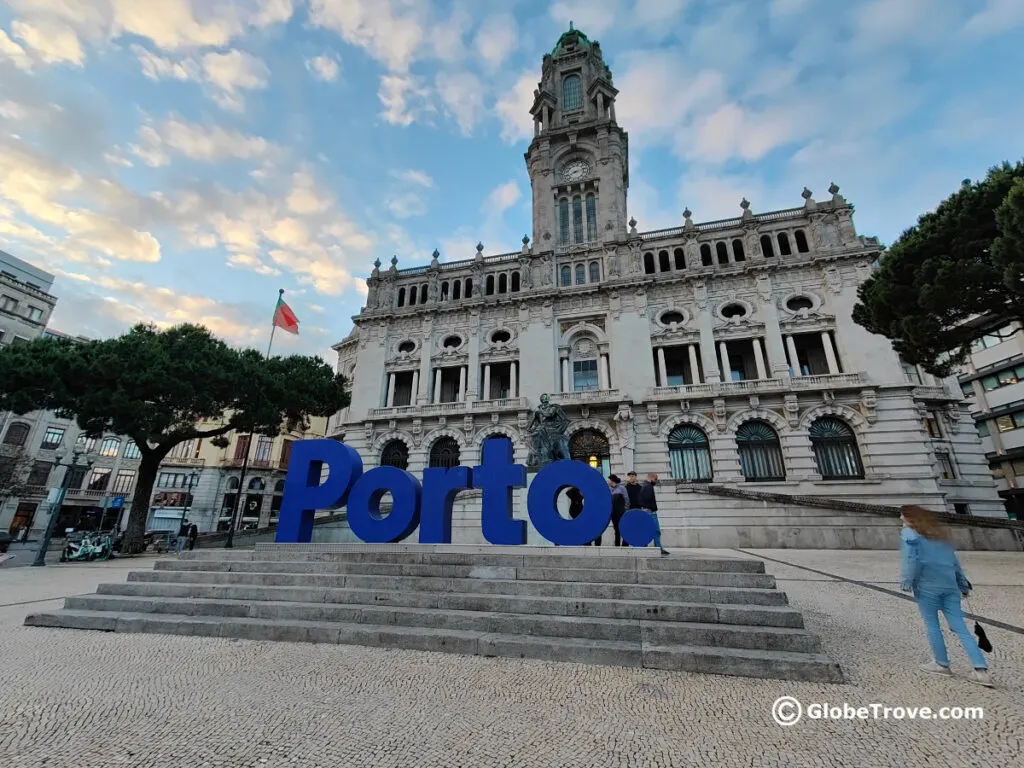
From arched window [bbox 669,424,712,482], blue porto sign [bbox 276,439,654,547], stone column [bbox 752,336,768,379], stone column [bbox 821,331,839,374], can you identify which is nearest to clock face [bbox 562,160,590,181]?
Result: stone column [bbox 752,336,768,379]

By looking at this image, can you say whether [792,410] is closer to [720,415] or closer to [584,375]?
[720,415]

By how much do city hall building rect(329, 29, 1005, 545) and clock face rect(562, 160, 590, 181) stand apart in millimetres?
147

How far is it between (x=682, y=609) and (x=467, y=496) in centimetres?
1645

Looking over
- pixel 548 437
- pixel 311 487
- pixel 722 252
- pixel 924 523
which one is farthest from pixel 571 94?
pixel 924 523

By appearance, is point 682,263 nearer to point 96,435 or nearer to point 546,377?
point 546,377

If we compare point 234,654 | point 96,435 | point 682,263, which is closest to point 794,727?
point 234,654

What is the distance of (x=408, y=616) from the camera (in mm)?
6207

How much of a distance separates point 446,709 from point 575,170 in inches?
1479

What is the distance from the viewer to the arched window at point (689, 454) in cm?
2383

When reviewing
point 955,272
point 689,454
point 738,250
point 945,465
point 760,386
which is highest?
point 738,250

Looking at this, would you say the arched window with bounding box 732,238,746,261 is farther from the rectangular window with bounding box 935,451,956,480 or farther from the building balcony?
the rectangular window with bounding box 935,451,956,480

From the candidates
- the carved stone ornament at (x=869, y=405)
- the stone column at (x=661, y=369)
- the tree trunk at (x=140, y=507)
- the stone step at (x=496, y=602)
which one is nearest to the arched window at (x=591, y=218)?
the stone column at (x=661, y=369)

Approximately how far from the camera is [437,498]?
10414 millimetres

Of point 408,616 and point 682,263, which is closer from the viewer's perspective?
point 408,616
